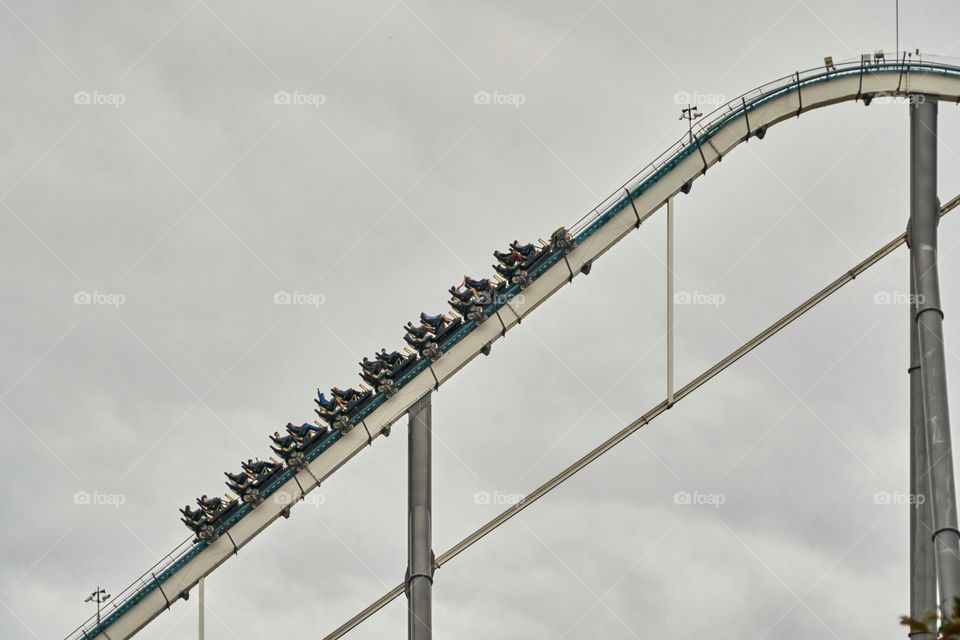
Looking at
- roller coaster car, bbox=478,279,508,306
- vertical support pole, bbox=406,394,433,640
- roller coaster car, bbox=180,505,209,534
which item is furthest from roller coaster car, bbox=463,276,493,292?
roller coaster car, bbox=180,505,209,534

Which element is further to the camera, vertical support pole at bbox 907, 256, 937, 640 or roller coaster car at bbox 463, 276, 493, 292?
roller coaster car at bbox 463, 276, 493, 292

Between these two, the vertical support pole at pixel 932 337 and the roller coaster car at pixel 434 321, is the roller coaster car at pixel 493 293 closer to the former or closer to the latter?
the roller coaster car at pixel 434 321

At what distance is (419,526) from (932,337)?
840cm

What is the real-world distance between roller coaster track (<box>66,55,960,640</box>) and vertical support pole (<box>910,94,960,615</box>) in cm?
78

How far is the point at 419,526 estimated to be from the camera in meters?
24.2

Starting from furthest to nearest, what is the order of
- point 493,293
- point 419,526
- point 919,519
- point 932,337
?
point 493,293
point 419,526
point 932,337
point 919,519

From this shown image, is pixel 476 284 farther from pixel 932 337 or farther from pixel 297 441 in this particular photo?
pixel 932 337

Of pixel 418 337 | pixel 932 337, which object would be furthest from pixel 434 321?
pixel 932 337

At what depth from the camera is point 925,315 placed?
24.2 meters

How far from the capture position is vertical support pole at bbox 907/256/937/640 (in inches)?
885

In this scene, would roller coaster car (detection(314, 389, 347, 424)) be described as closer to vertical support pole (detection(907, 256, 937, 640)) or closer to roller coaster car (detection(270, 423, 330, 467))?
roller coaster car (detection(270, 423, 330, 467))

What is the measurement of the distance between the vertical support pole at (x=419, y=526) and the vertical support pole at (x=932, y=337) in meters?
7.51

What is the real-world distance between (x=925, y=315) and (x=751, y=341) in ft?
8.86

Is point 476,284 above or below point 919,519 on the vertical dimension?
above
